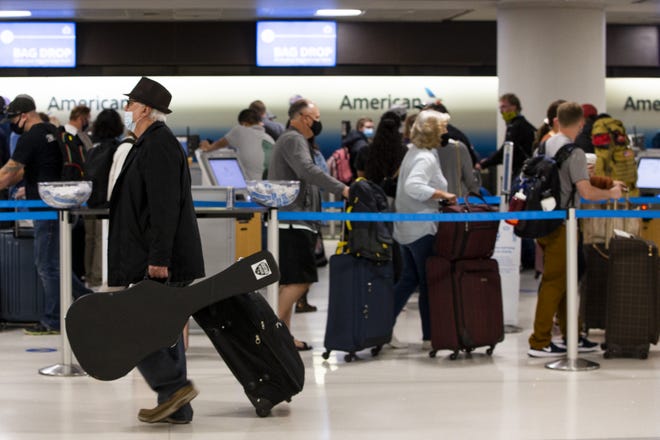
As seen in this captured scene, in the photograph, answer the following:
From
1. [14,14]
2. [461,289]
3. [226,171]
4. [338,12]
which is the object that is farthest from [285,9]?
[461,289]

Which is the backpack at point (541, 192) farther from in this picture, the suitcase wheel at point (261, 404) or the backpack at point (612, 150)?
the suitcase wheel at point (261, 404)

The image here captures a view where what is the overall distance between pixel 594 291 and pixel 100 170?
3.26 m

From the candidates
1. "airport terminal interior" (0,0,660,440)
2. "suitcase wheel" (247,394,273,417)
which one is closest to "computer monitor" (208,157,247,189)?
"airport terminal interior" (0,0,660,440)

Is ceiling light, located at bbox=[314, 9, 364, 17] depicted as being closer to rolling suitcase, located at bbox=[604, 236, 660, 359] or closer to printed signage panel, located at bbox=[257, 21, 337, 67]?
printed signage panel, located at bbox=[257, 21, 337, 67]

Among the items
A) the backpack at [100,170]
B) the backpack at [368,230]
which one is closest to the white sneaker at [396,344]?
the backpack at [368,230]

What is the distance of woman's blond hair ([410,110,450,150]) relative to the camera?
7105 millimetres

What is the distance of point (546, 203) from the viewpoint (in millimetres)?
6746

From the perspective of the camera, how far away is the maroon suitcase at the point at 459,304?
268 inches

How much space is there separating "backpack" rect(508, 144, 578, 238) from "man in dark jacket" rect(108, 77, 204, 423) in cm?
240

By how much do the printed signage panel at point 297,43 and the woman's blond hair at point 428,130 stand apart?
7.35m

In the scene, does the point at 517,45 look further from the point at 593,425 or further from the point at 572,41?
the point at 593,425

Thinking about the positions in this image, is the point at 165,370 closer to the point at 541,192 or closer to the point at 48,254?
the point at 541,192

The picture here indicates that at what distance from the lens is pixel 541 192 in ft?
22.3

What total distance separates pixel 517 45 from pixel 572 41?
596mm
